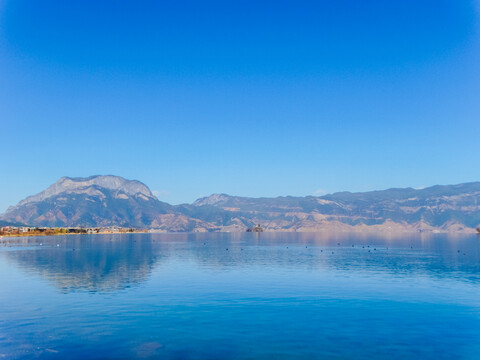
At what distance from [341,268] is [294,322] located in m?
66.6

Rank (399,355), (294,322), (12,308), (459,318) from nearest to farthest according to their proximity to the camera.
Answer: (399,355), (294,322), (459,318), (12,308)

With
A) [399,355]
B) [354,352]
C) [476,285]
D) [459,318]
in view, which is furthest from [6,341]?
[476,285]

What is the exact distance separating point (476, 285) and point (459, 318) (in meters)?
33.9

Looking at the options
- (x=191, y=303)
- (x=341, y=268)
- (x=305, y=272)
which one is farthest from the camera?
(x=341, y=268)

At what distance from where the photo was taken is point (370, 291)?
242 feet

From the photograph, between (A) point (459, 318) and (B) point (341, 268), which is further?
(B) point (341, 268)

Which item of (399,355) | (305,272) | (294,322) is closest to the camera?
(399,355)

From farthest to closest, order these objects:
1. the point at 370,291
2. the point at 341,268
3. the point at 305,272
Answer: the point at 341,268, the point at 305,272, the point at 370,291

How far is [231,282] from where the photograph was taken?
→ 278 ft

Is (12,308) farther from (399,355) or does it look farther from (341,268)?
(341,268)

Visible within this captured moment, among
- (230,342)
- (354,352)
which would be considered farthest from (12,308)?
(354,352)

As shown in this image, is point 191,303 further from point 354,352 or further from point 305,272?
point 305,272

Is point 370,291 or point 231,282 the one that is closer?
point 370,291

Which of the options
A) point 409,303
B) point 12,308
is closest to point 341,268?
point 409,303
